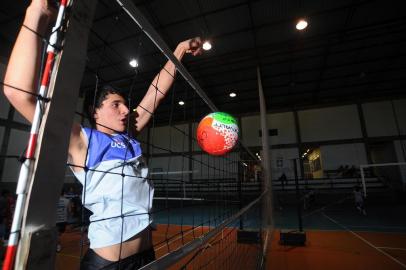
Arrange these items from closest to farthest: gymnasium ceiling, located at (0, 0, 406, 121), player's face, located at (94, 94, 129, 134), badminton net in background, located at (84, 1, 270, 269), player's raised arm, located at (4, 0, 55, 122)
Answer: player's raised arm, located at (4, 0, 55, 122) < player's face, located at (94, 94, 129, 134) < badminton net in background, located at (84, 1, 270, 269) < gymnasium ceiling, located at (0, 0, 406, 121)

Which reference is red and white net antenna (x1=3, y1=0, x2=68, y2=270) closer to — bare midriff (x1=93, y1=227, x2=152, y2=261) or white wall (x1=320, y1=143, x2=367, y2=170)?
bare midriff (x1=93, y1=227, x2=152, y2=261)

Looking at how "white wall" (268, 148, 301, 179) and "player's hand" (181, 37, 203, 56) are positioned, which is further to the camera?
"white wall" (268, 148, 301, 179)

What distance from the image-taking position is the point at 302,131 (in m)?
16.0

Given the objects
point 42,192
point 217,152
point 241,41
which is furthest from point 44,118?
point 241,41

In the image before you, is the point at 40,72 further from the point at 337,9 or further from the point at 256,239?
the point at 337,9

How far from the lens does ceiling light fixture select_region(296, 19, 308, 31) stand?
25.0 ft

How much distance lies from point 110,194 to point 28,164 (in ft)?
1.85

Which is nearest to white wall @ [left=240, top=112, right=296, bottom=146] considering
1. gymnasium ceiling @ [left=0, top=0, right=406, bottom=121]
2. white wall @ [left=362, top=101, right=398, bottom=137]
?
gymnasium ceiling @ [left=0, top=0, right=406, bottom=121]

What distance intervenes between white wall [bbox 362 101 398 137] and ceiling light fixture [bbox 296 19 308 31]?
34.9ft

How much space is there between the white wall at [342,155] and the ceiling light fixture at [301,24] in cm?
1026

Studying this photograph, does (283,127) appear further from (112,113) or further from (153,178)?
(112,113)

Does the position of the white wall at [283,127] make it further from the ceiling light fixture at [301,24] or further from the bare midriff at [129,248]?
the bare midriff at [129,248]

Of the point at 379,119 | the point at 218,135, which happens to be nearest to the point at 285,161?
the point at 379,119

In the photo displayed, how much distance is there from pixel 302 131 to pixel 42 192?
682 inches
